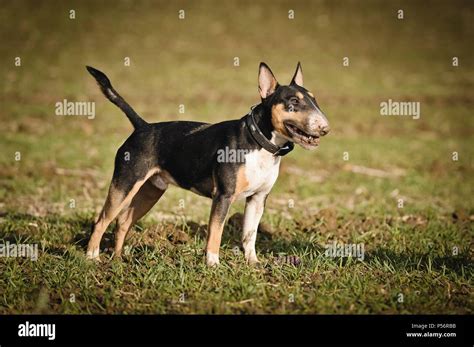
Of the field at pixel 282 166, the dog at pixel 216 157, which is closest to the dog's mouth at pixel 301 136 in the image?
the dog at pixel 216 157

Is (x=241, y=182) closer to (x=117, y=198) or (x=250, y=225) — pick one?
(x=250, y=225)

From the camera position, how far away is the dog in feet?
21.8

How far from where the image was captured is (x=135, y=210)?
7.68 metres

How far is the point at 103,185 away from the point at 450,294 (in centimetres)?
668

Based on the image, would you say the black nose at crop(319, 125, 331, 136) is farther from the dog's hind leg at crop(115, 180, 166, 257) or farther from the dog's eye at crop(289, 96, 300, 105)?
the dog's hind leg at crop(115, 180, 166, 257)

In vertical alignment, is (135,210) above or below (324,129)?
below

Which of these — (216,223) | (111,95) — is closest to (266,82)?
(216,223)

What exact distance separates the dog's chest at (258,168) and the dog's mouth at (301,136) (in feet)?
1.13

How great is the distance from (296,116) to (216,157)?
0.93m

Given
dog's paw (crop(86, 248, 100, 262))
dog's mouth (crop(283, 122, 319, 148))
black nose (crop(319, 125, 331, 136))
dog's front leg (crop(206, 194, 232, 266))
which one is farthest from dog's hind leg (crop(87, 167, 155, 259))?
black nose (crop(319, 125, 331, 136))

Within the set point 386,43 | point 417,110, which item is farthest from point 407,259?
point 386,43

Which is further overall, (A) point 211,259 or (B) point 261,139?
(A) point 211,259

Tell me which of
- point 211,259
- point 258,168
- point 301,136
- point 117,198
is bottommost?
point 211,259

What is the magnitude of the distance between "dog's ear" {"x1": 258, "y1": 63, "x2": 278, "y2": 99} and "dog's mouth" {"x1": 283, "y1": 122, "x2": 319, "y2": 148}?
0.46m
